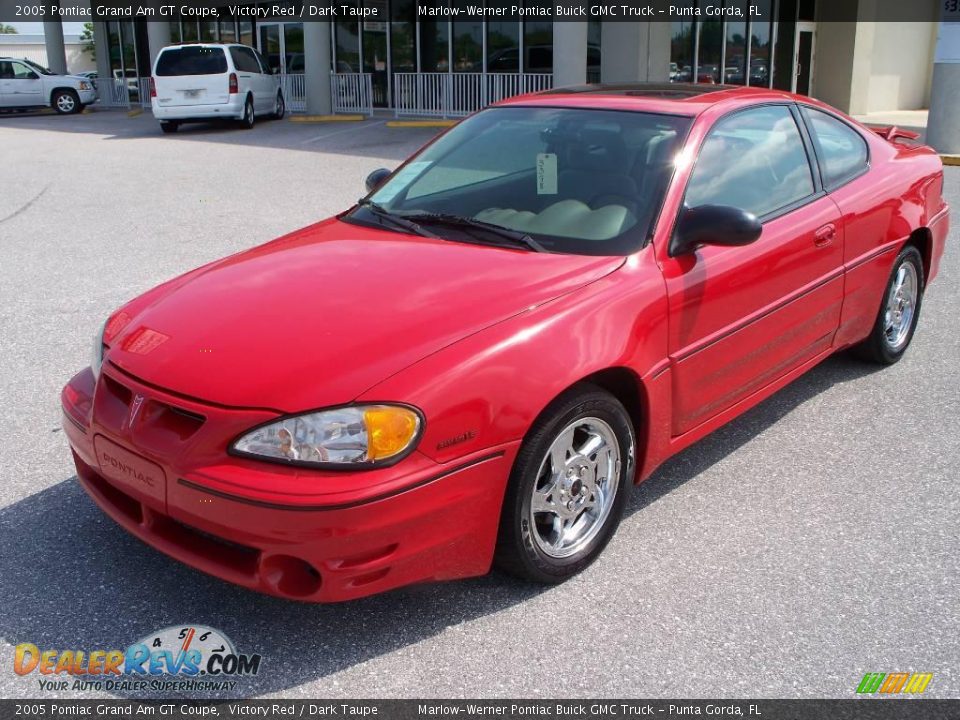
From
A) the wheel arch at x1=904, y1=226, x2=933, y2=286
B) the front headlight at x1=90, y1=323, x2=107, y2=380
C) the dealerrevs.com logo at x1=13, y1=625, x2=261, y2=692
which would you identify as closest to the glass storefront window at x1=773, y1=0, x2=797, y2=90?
the wheel arch at x1=904, y1=226, x2=933, y2=286

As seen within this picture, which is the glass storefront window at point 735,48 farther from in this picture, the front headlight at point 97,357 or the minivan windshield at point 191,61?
the front headlight at point 97,357

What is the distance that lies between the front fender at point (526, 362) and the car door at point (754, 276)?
0.20m

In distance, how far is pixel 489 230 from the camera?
3801mm

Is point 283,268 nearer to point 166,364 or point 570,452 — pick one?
point 166,364

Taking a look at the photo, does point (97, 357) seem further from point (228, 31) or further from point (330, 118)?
point (228, 31)

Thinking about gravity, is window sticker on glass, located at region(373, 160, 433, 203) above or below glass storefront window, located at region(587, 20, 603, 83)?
below

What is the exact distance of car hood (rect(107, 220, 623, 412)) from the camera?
289 cm

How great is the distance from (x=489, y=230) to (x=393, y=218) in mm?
539

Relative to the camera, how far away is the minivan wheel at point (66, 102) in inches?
1105

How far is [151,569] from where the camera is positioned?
3402mm

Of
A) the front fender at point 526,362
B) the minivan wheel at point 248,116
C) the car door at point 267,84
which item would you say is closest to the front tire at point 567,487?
the front fender at point 526,362

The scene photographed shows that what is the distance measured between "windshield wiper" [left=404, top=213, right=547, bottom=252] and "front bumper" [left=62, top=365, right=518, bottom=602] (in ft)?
3.26

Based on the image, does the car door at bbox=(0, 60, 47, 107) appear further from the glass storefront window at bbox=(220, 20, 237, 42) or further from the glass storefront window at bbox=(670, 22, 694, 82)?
the glass storefront window at bbox=(670, 22, 694, 82)

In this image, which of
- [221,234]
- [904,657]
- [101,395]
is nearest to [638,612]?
[904,657]
